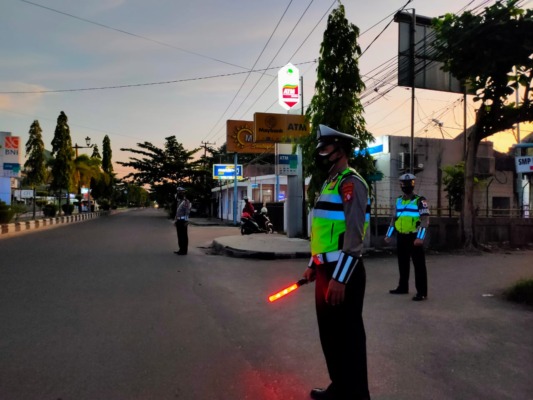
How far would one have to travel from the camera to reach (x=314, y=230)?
9.43 feet

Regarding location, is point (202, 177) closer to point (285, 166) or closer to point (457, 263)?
point (285, 166)

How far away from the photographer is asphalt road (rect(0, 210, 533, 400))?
327cm

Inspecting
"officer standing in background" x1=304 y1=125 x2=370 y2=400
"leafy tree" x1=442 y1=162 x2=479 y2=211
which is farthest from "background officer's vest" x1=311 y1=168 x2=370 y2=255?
"leafy tree" x1=442 y1=162 x2=479 y2=211

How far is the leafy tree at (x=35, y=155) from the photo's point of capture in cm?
3078

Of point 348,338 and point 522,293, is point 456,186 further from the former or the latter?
point 348,338

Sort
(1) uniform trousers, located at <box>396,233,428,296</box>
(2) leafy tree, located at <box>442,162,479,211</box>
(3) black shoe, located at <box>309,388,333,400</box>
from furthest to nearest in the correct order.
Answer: (2) leafy tree, located at <box>442,162,479,211</box> → (1) uniform trousers, located at <box>396,233,428,296</box> → (3) black shoe, located at <box>309,388,333,400</box>

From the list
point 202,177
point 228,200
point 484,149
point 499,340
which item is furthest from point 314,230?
point 202,177

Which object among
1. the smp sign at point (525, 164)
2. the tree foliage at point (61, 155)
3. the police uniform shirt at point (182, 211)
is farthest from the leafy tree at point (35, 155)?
the smp sign at point (525, 164)

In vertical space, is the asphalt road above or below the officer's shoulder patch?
below

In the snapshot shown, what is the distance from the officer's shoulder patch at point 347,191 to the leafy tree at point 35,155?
3274 cm

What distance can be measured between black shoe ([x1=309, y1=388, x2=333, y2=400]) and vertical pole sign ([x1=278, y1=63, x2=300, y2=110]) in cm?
2072

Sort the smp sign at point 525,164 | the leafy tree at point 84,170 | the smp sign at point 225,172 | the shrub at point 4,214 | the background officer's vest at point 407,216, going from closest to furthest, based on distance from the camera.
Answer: the background officer's vest at point 407,216 < the smp sign at point 525,164 < the shrub at point 4,214 < the smp sign at point 225,172 < the leafy tree at point 84,170

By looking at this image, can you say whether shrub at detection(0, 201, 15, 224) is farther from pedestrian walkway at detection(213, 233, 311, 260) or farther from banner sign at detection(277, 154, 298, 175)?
banner sign at detection(277, 154, 298, 175)

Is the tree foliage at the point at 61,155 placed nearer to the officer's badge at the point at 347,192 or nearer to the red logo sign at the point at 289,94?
the red logo sign at the point at 289,94
